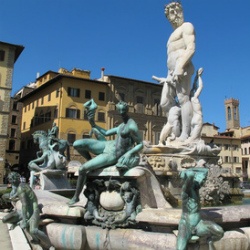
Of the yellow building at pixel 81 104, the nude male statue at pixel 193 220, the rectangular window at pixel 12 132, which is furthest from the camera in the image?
the rectangular window at pixel 12 132

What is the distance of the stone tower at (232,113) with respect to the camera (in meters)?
97.7

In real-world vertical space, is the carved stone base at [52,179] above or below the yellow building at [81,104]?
below

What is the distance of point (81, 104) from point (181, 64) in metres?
32.1

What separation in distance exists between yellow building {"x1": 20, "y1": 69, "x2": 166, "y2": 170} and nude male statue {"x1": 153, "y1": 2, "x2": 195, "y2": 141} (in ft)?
96.0

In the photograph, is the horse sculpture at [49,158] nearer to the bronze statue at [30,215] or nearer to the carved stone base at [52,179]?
the carved stone base at [52,179]

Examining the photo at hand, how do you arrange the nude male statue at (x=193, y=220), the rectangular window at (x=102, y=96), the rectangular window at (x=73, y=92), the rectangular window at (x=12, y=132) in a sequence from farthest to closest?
the rectangular window at (x=12, y=132), the rectangular window at (x=102, y=96), the rectangular window at (x=73, y=92), the nude male statue at (x=193, y=220)

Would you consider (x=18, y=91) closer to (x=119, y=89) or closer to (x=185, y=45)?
(x=119, y=89)

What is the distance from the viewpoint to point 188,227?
327 cm

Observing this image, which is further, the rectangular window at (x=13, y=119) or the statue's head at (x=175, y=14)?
the rectangular window at (x=13, y=119)

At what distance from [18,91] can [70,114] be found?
21.4 meters

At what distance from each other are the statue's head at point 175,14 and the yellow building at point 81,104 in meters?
29.3

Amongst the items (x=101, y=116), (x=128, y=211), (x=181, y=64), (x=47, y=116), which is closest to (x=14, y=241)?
(x=128, y=211)

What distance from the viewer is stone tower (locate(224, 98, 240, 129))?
97.7 metres

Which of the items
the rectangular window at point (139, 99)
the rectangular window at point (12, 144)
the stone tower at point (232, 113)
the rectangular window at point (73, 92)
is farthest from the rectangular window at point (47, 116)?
the stone tower at point (232, 113)
